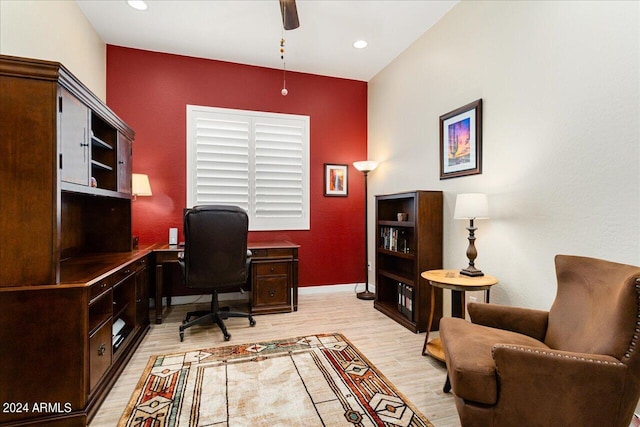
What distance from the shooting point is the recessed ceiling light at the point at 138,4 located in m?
2.90

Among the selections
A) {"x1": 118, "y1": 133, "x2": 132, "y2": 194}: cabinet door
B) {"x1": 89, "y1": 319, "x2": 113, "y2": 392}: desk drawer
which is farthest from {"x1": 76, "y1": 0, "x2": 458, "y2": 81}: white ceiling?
{"x1": 89, "y1": 319, "x2": 113, "y2": 392}: desk drawer

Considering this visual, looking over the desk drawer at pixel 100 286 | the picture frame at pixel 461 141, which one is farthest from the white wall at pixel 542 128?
the desk drawer at pixel 100 286

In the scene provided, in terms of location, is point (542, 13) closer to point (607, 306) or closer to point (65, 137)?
point (607, 306)

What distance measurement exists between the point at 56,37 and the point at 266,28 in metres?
1.90

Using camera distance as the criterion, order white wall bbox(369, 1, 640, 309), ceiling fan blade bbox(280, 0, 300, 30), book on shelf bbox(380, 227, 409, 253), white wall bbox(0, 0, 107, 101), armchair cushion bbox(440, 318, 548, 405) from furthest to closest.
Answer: book on shelf bbox(380, 227, 409, 253), ceiling fan blade bbox(280, 0, 300, 30), white wall bbox(0, 0, 107, 101), white wall bbox(369, 1, 640, 309), armchair cushion bbox(440, 318, 548, 405)

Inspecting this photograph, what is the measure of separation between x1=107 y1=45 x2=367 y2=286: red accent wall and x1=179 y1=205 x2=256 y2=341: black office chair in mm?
1264

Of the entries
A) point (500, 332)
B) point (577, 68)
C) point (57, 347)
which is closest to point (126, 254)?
point (57, 347)

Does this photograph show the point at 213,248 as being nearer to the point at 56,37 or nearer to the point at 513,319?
the point at 56,37

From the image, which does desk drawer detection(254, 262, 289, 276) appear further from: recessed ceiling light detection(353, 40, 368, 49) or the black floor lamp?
recessed ceiling light detection(353, 40, 368, 49)

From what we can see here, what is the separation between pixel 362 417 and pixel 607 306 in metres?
1.37

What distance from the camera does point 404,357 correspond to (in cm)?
251

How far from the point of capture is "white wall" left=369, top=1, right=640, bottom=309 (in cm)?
172

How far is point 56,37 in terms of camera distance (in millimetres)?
2600

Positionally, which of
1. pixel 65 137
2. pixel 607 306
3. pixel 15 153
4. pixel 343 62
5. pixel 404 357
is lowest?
pixel 404 357
